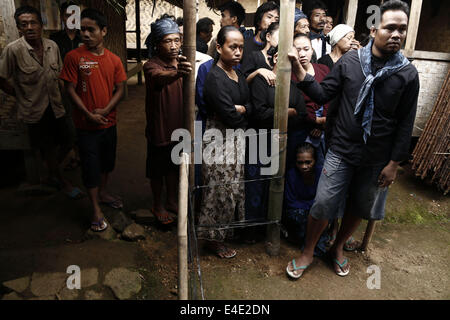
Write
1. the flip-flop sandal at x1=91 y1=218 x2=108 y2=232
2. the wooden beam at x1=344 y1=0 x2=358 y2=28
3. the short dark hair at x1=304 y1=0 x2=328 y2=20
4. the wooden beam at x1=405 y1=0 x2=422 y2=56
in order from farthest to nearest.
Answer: the wooden beam at x1=344 y1=0 x2=358 y2=28 → the wooden beam at x1=405 y1=0 x2=422 y2=56 → the short dark hair at x1=304 y1=0 x2=328 y2=20 → the flip-flop sandal at x1=91 y1=218 x2=108 y2=232

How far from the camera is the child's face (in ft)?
9.91

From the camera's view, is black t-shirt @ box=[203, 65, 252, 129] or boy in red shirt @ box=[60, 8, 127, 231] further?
boy in red shirt @ box=[60, 8, 127, 231]

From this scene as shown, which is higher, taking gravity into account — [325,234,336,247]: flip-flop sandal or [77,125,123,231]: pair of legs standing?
[77,125,123,231]: pair of legs standing

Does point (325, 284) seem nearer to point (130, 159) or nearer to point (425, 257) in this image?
point (425, 257)

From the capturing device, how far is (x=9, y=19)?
11.3 feet

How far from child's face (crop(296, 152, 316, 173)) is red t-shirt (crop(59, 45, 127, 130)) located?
69.1 inches

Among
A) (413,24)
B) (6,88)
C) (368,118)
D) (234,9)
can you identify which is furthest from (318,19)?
(6,88)

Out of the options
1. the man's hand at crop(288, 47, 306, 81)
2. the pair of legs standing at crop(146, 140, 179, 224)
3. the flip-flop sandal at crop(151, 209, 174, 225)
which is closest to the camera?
the man's hand at crop(288, 47, 306, 81)

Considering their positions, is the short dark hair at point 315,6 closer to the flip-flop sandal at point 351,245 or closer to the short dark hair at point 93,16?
the short dark hair at point 93,16

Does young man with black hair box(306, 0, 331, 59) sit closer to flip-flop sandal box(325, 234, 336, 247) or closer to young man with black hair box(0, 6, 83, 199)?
flip-flop sandal box(325, 234, 336, 247)

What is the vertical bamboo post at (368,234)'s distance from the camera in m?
3.07

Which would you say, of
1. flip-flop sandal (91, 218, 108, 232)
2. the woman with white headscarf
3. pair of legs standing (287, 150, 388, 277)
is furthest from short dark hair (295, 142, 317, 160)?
flip-flop sandal (91, 218, 108, 232)

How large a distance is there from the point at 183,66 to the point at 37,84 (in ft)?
6.48
